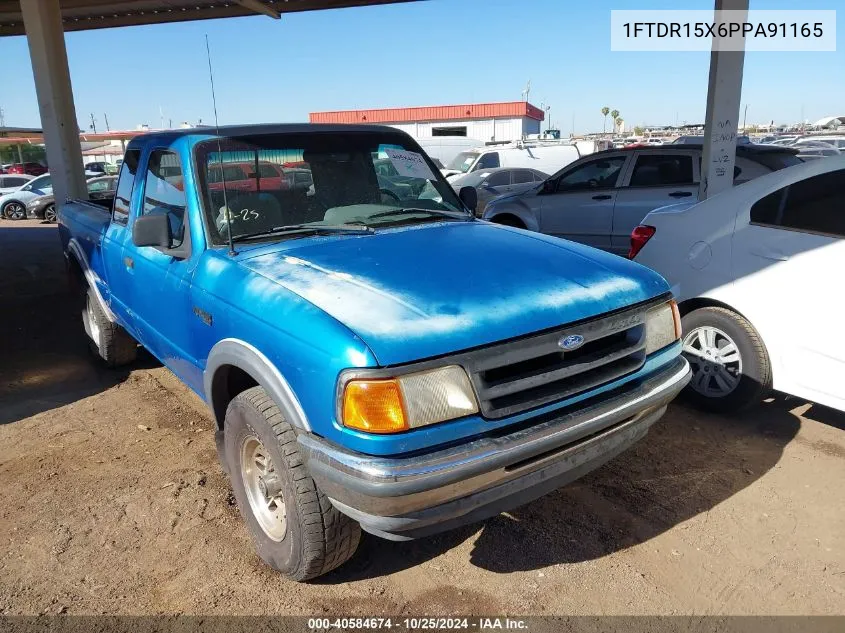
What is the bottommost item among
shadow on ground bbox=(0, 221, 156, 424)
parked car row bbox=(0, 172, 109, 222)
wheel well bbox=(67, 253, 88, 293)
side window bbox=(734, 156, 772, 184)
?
shadow on ground bbox=(0, 221, 156, 424)

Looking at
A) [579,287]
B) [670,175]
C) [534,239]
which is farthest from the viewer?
[670,175]

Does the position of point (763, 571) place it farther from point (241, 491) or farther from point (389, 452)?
point (241, 491)

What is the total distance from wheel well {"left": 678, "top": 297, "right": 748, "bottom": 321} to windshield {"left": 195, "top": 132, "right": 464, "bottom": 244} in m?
1.74

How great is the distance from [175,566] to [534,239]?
2372 millimetres

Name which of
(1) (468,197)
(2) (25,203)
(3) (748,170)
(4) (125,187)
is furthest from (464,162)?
(4) (125,187)

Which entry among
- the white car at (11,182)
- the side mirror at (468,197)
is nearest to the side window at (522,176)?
the side mirror at (468,197)

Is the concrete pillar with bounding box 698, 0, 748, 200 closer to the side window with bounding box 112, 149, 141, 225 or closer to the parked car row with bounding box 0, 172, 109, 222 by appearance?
the side window with bounding box 112, 149, 141, 225

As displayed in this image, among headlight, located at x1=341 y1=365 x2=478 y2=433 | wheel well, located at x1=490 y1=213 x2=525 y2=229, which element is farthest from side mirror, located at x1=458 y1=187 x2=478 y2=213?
wheel well, located at x1=490 y1=213 x2=525 y2=229

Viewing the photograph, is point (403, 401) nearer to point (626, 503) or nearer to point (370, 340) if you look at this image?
point (370, 340)

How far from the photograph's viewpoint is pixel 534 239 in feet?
10.7

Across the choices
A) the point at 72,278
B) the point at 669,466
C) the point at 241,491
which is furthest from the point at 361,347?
the point at 72,278

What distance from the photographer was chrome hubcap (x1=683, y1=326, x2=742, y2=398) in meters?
4.09

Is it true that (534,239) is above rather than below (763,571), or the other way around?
above

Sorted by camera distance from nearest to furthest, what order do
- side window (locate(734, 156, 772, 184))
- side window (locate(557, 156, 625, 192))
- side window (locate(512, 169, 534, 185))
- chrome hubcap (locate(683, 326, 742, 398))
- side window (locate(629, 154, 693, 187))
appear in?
chrome hubcap (locate(683, 326, 742, 398))
side window (locate(734, 156, 772, 184))
side window (locate(629, 154, 693, 187))
side window (locate(557, 156, 625, 192))
side window (locate(512, 169, 534, 185))
